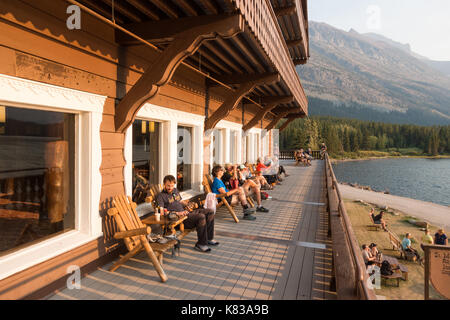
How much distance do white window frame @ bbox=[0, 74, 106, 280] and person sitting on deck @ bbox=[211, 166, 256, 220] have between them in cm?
270

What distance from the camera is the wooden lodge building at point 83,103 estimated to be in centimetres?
293

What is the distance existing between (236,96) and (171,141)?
2.06 m

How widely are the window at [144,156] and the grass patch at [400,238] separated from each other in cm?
1010

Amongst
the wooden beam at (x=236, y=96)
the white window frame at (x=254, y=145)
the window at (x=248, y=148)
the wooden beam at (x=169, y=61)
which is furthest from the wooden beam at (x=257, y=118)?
the wooden beam at (x=169, y=61)

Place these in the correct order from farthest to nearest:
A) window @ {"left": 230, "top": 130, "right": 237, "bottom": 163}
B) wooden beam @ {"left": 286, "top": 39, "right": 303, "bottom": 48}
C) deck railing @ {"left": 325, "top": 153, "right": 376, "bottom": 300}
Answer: wooden beam @ {"left": 286, "top": 39, "right": 303, "bottom": 48} < window @ {"left": 230, "top": 130, "right": 237, "bottom": 163} < deck railing @ {"left": 325, "top": 153, "right": 376, "bottom": 300}

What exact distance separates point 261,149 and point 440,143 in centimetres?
13745

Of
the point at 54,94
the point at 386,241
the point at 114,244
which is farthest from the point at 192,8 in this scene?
the point at 386,241

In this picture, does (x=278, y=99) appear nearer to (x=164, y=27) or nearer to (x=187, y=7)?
(x=164, y=27)

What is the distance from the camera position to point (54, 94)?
125 inches

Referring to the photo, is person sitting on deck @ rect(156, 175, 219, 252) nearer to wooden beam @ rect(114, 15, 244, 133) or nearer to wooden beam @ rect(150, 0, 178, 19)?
wooden beam @ rect(114, 15, 244, 133)

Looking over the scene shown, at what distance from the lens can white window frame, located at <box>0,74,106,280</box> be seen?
9.70 ft

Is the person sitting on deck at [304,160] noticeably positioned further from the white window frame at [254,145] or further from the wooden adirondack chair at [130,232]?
the wooden adirondack chair at [130,232]

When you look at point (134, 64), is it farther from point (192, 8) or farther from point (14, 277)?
point (14, 277)

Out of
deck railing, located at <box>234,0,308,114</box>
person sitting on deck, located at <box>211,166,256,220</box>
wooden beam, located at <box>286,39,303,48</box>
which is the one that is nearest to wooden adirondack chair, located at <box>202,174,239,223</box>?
person sitting on deck, located at <box>211,166,256,220</box>
